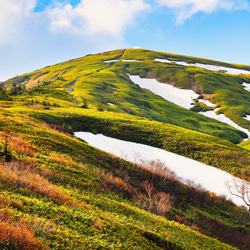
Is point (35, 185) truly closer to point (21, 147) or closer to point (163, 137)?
point (21, 147)

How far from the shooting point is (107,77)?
16625cm

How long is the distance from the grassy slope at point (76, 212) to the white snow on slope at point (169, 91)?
125416 mm

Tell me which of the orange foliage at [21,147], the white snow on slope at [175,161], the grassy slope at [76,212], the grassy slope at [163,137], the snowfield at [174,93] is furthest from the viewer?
the snowfield at [174,93]

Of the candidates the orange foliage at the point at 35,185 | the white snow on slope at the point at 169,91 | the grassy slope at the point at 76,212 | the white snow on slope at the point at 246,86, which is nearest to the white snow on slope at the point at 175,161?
the grassy slope at the point at 76,212

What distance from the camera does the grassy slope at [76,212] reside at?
8.84m

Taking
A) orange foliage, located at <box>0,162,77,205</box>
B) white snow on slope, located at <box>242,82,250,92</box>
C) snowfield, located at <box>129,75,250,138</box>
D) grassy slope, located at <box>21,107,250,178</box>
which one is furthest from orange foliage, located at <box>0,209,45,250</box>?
white snow on slope, located at <box>242,82,250,92</box>

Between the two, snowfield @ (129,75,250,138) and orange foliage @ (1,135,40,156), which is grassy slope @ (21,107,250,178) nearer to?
orange foliage @ (1,135,40,156)

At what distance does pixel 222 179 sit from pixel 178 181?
1275cm

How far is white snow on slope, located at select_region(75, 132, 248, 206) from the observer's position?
39.1 m

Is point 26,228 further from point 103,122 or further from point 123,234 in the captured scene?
point 103,122

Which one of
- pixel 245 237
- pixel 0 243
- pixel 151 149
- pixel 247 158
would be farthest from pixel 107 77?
pixel 0 243

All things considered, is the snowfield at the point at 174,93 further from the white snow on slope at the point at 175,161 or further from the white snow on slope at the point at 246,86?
the white snow on slope at the point at 175,161

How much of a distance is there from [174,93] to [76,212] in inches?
6416

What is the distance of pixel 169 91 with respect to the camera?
165750 millimetres
